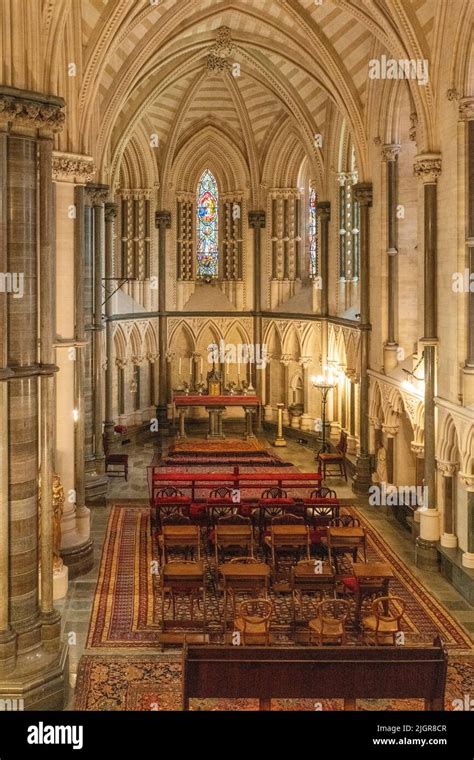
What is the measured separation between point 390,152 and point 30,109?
12.0m

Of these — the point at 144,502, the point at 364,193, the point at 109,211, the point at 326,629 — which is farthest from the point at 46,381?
the point at 109,211

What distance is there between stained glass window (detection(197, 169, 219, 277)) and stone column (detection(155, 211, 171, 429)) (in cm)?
182

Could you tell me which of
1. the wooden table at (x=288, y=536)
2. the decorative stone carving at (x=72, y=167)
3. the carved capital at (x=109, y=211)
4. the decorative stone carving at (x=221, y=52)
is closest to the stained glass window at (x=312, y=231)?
the decorative stone carving at (x=221, y=52)

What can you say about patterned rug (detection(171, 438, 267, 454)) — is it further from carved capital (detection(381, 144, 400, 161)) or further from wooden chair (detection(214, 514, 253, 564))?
wooden chair (detection(214, 514, 253, 564))

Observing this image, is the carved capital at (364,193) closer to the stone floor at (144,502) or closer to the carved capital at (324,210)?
the carved capital at (324,210)

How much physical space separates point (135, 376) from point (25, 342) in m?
19.3

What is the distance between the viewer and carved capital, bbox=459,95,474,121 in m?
14.4

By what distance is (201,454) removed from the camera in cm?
2459

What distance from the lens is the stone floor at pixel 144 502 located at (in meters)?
13.0

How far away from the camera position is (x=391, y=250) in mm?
20594

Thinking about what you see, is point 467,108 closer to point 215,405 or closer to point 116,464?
point 116,464

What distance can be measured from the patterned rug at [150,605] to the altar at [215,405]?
10.2 m

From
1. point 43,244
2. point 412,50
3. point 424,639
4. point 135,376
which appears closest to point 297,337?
point 135,376

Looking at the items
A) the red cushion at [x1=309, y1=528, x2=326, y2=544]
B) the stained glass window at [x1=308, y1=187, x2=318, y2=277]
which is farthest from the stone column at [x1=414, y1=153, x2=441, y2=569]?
the stained glass window at [x1=308, y1=187, x2=318, y2=277]
